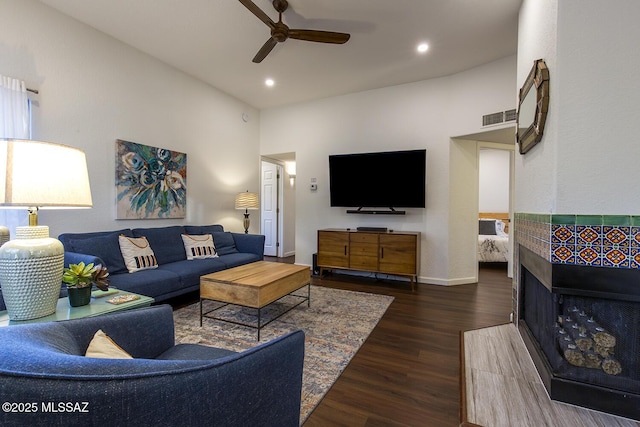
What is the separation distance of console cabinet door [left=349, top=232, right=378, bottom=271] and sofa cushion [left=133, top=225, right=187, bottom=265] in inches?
91.1

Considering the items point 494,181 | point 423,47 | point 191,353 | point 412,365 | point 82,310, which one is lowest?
Result: point 412,365

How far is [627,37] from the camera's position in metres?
1.40

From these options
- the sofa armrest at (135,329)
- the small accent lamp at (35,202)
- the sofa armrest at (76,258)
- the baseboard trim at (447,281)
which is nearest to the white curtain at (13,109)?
the sofa armrest at (76,258)

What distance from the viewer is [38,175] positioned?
117 cm

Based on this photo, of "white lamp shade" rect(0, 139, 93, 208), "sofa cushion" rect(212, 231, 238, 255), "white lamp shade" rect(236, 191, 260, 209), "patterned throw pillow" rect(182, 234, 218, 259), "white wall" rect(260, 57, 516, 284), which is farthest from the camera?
"white lamp shade" rect(236, 191, 260, 209)

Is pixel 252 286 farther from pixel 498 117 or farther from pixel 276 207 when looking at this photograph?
pixel 276 207

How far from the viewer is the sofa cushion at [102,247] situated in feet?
8.56

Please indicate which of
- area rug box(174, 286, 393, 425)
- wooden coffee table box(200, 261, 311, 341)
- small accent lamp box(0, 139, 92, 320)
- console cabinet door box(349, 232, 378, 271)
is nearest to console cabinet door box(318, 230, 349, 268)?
console cabinet door box(349, 232, 378, 271)

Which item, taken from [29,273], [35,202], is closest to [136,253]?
[29,273]

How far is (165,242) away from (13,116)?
1.73 m

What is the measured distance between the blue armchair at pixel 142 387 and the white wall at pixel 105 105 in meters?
2.88

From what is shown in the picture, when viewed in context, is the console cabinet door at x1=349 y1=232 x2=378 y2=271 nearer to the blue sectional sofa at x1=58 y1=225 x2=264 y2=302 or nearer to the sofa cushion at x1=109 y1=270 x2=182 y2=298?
the blue sectional sofa at x1=58 y1=225 x2=264 y2=302

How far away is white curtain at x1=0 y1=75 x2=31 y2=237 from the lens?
7.64ft

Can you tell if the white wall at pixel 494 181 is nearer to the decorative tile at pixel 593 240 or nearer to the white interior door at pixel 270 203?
the white interior door at pixel 270 203
